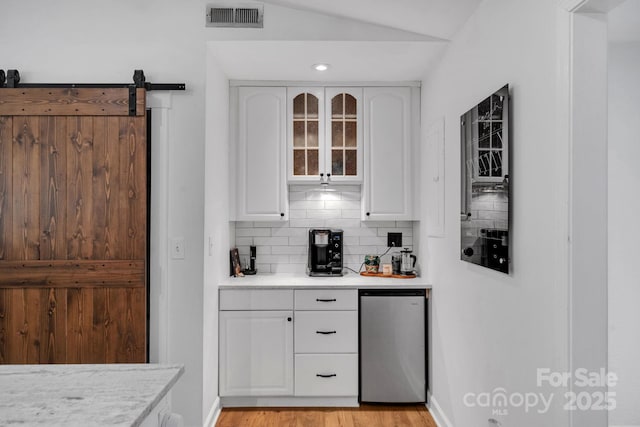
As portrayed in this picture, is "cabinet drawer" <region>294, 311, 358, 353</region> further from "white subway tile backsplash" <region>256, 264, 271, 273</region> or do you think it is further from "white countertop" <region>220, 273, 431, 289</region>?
"white subway tile backsplash" <region>256, 264, 271, 273</region>

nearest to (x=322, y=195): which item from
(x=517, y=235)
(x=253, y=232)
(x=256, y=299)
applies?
(x=253, y=232)

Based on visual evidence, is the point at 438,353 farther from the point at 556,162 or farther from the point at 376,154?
the point at 556,162

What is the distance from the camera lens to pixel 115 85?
8.68ft

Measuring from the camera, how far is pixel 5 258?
2.60 meters

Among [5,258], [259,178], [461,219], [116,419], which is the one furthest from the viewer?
[259,178]

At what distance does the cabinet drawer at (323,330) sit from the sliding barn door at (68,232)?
1.09m

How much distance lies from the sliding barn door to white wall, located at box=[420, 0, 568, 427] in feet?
6.07

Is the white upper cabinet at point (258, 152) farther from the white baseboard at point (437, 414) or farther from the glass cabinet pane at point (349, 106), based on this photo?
the white baseboard at point (437, 414)

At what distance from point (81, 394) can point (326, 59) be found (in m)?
2.54

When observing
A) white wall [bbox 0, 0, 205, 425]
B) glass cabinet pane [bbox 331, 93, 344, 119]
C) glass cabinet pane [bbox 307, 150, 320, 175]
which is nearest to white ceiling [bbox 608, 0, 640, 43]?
glass cabinet pane [bbox 331, 93, 344, 119]

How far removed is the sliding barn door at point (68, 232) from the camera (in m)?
2.59

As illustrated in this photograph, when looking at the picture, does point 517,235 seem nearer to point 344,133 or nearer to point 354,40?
point 354,40

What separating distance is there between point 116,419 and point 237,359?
229cm

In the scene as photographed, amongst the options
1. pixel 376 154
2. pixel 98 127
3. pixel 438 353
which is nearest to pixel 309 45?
pixel 376 154
